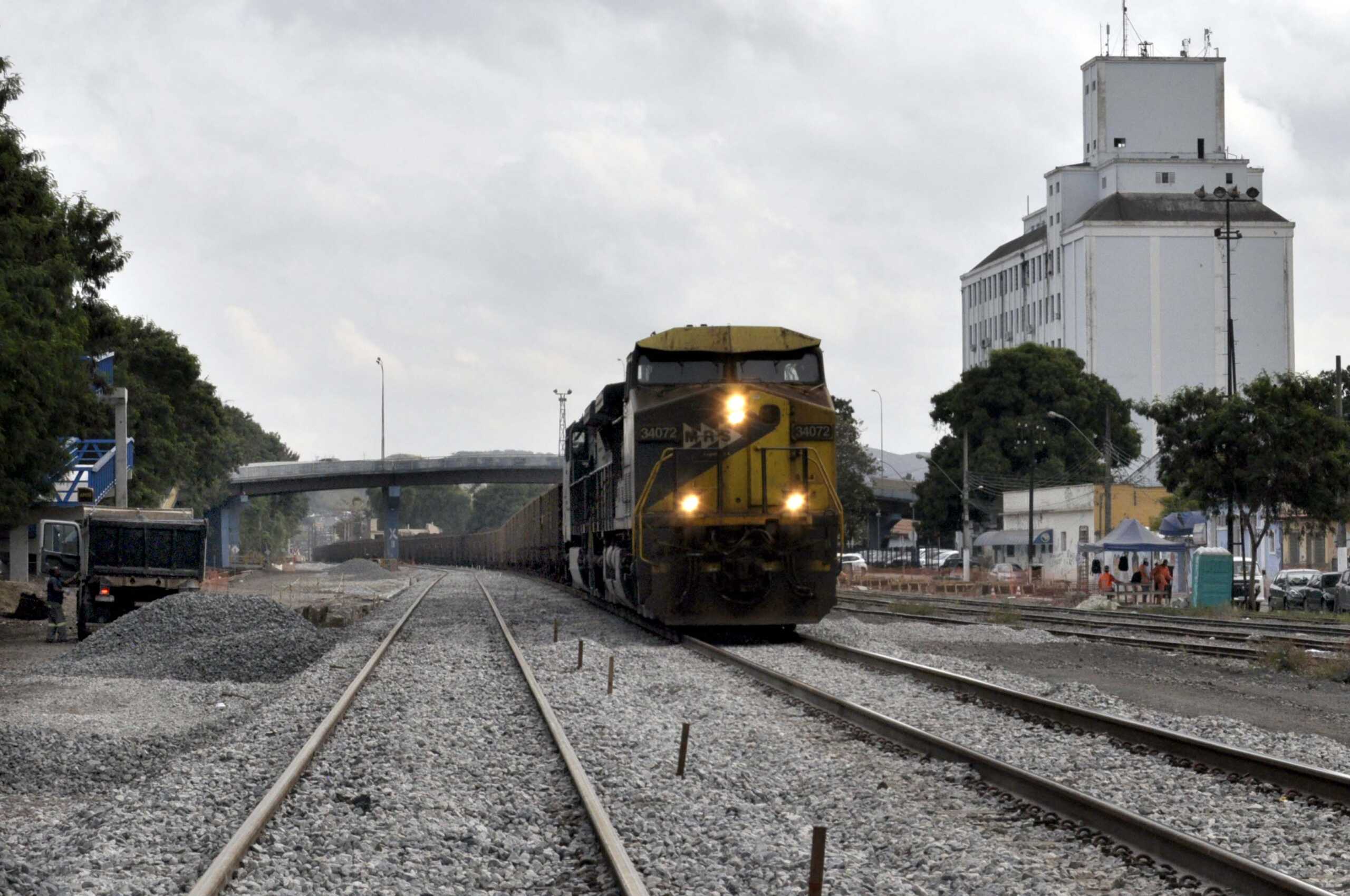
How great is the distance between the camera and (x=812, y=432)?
66.9 ft

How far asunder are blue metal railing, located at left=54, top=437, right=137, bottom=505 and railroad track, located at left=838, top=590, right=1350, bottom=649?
23.0 m

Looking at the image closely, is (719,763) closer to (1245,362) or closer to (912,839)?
(912,839)

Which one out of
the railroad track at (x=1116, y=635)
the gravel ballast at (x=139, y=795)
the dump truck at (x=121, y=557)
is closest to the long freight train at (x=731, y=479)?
the gravel ballast at (x=139, y=795)

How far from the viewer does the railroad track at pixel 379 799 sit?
282 inches

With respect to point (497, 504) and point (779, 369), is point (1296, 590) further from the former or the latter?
point (497, 504)

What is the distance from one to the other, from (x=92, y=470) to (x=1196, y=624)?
30.4 metres

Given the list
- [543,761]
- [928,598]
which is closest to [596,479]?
[543,761]

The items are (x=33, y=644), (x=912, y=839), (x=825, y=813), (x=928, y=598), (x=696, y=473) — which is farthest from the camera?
(x=928, y=598)

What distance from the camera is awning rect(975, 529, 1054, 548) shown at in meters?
72.1

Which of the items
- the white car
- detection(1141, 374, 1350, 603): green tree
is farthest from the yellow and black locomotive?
the white car

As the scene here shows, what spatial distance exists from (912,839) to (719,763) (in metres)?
2.68

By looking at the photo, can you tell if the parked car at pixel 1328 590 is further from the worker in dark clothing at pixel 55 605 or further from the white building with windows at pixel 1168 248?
the white building with windows at pixel 1168 248

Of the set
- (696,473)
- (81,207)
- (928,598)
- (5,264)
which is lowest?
(928,598)

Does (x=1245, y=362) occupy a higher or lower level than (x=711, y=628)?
higher
